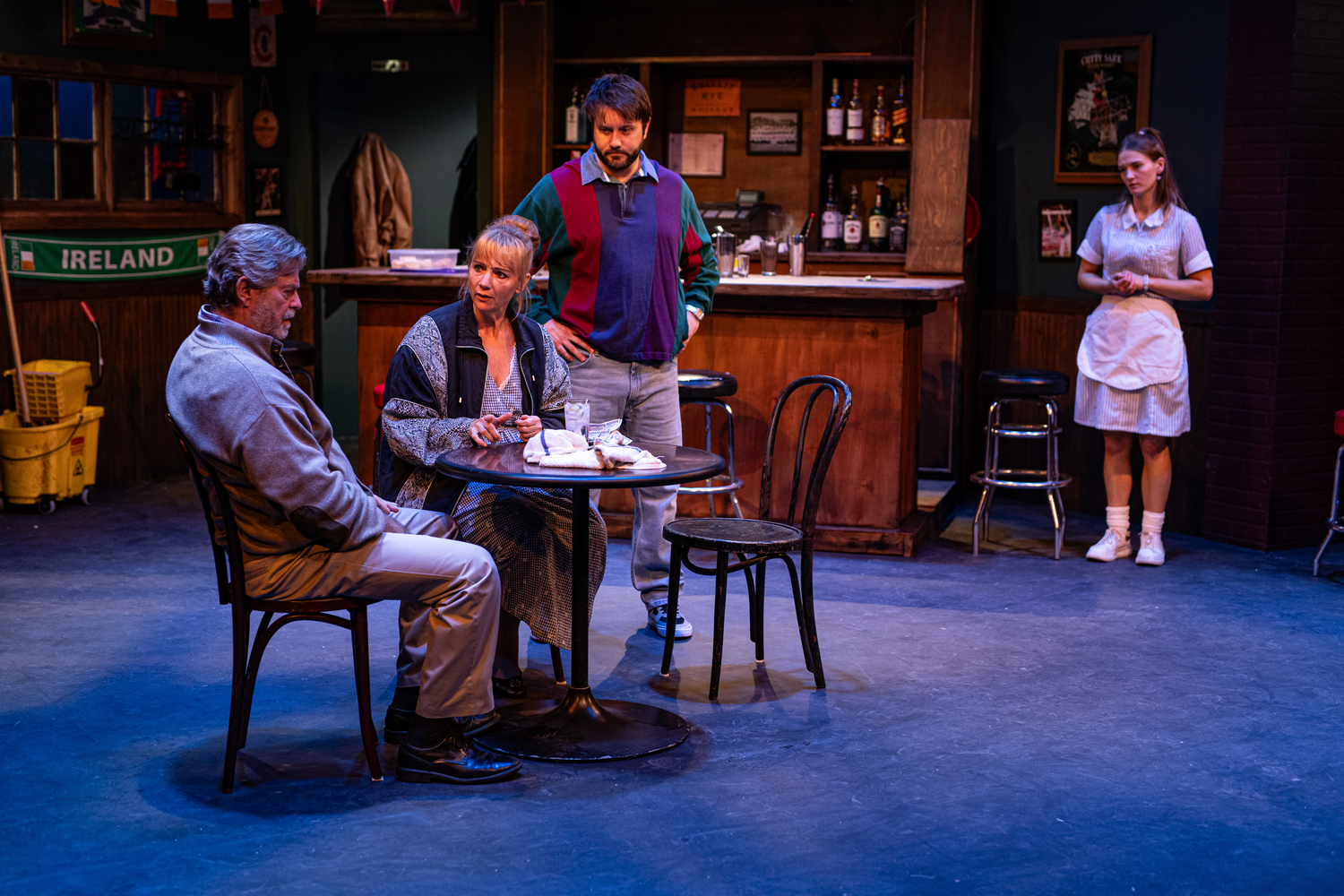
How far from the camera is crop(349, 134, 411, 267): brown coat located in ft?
26.3

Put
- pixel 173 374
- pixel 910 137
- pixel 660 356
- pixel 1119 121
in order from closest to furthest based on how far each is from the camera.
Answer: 1. pixel 173 374
2. pixel 660 356
3. pixel 1119 121
4. pixel 910 137

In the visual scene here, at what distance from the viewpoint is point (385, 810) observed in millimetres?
3029

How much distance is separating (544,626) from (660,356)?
1.03 metres

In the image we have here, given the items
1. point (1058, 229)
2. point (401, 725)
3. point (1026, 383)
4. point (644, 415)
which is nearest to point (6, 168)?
point (644, 415)

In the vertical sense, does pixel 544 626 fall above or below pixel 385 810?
above

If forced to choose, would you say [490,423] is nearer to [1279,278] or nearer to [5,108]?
[1279,278]

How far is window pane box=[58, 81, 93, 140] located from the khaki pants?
182 inches

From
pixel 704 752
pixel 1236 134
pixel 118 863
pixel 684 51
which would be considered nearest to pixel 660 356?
pixel 704 752

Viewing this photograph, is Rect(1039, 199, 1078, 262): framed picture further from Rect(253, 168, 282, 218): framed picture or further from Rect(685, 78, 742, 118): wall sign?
Rect(253, 168, 282, 218): framed picture

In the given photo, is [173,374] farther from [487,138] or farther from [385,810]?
[487,138]

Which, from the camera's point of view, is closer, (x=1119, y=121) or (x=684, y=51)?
(x=1119, y=121)

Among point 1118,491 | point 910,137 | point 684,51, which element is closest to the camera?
point 1118,491

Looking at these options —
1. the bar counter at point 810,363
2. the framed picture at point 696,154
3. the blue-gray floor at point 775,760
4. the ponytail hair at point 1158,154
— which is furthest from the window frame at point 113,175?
the ponytail hair at point 1158,154

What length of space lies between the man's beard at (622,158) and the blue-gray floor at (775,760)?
150cm
